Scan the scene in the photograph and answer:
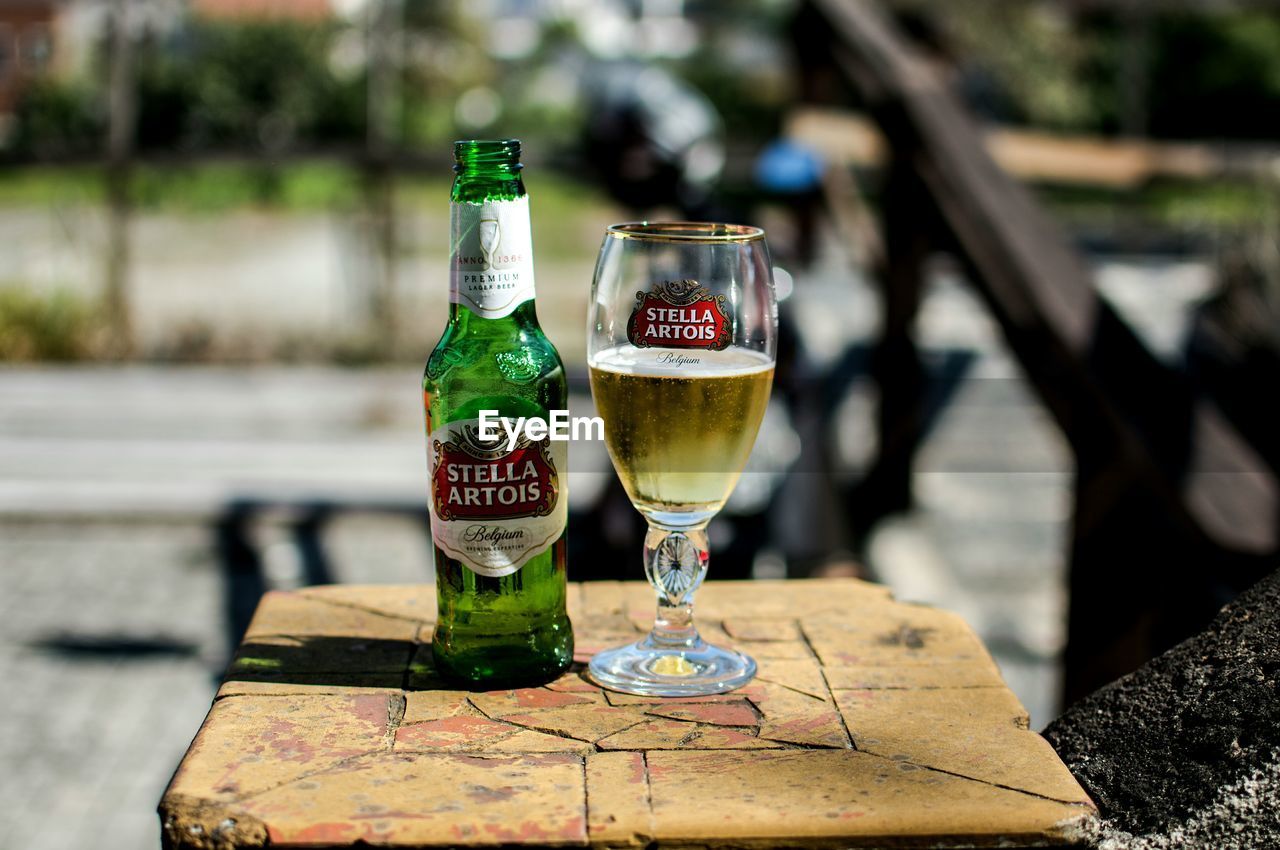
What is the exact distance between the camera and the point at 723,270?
4.11 ft

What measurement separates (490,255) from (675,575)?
1.14 feet

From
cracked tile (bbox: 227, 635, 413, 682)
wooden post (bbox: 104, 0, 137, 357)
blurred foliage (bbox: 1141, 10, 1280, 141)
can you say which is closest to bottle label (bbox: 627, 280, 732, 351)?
cracked tile (bbox: 227, 635, 413, 682)

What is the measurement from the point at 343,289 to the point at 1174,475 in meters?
8.57

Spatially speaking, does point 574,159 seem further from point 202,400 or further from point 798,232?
point 202,400

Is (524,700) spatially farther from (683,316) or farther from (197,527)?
(197,527)

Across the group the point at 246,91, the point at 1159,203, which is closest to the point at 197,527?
the point at 246,91

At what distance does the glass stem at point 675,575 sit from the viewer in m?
1.31

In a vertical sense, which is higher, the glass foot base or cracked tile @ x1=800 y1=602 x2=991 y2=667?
the glass foot base

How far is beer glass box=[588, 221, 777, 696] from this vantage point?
124 centimetres

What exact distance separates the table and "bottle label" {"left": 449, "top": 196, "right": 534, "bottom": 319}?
0.36m

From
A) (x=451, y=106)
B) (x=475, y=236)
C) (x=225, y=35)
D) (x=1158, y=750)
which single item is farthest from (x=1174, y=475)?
(x=451, y=106)

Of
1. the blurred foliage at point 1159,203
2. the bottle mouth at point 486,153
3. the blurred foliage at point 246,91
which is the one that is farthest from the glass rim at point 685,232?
the blurred foliage at point 1159,203

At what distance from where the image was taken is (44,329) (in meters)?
7.02

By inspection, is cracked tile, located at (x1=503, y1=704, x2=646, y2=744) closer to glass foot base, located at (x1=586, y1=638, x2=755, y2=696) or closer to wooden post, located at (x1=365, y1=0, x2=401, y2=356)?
glass foot base, located at (x1=586, y1=638, x2=755, y2=696)
